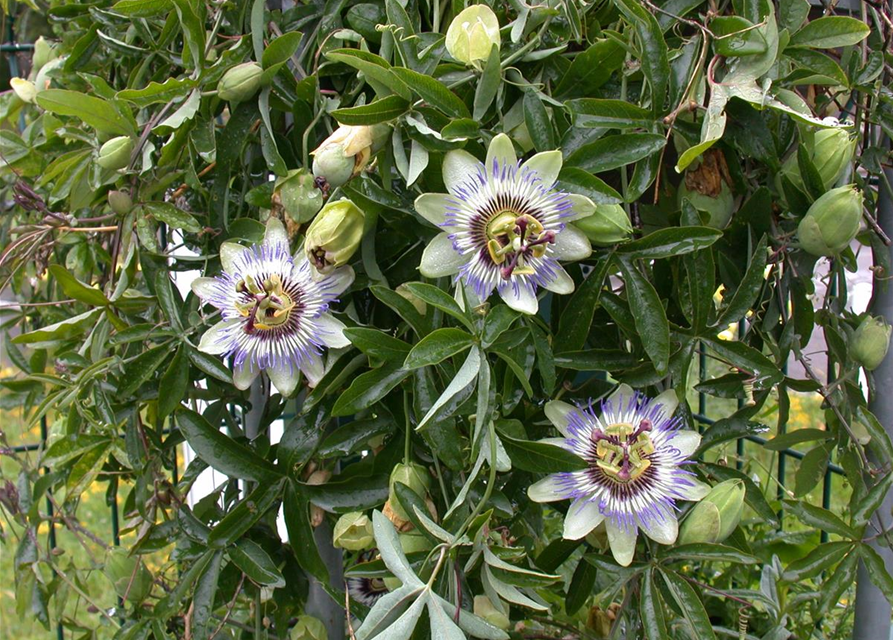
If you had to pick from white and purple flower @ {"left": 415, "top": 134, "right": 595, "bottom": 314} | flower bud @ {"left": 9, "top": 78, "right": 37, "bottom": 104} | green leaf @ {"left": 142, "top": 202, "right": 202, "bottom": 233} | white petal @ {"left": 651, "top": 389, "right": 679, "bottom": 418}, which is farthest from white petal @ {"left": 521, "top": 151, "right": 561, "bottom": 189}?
flower bud @ {"left": 9, "top": 78, "right": 37, "bottom": 104}

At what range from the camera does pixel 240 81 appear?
0.75 meters

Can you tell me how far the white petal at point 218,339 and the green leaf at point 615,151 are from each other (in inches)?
12.9

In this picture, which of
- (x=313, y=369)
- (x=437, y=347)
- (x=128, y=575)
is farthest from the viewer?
(x=128, y=575)

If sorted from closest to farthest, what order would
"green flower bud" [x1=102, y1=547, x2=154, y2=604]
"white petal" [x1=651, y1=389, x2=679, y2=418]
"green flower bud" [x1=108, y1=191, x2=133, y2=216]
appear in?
"white petal" [x1=651, y1=389, x2=679, y2=418], "green flower bud" [x1=108, y1=191, x2=133, y2=216], "green flower bud" [x1=102, y1=547, x2=154, y2=604]

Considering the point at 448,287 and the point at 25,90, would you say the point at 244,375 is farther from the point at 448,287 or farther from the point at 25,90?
the point at 25,90

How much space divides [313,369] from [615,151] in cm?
31

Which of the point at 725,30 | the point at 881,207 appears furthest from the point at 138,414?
the point at 881,207

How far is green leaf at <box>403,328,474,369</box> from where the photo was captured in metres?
0.63

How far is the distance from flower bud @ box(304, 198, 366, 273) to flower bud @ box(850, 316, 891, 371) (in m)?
0.50

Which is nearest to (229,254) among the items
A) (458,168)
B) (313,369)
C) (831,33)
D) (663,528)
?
(313,369)

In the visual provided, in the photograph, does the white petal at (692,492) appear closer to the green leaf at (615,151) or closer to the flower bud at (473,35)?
the green leaf at (615,151)

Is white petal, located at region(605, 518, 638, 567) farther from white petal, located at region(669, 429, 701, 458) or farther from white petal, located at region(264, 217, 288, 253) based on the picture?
white petal, located at region(264, 217, 288, 253)

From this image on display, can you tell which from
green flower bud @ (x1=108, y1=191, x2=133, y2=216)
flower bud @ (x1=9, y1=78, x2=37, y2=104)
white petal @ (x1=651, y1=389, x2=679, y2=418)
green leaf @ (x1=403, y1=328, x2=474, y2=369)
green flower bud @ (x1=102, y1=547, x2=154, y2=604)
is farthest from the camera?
flower bud @ (x1=9, y1=78, x2=37, y2=104)

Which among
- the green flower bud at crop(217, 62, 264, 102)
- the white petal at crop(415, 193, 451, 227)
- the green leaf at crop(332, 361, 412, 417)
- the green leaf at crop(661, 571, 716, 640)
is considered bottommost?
the green leaf at crop(661, 571, 716, 640)
